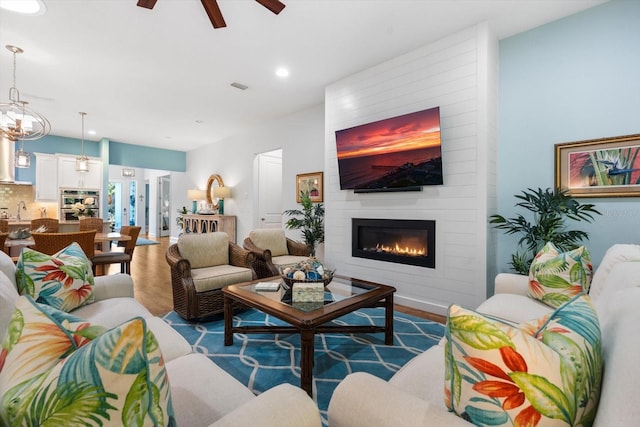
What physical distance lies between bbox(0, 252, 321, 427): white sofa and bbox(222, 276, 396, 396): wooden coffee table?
584 mm

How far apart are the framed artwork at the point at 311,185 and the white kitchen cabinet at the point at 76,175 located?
5.15m

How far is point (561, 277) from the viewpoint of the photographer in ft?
6.03

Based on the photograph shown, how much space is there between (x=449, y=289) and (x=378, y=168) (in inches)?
59.9

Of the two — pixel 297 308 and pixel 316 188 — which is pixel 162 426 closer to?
pixel 297 308

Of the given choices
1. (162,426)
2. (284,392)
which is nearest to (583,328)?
(284,392)

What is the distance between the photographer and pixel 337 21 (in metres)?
2.75

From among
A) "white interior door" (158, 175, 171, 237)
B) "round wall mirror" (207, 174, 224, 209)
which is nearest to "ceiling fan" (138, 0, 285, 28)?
"round wall mirror" (207, 174, 224, 209)

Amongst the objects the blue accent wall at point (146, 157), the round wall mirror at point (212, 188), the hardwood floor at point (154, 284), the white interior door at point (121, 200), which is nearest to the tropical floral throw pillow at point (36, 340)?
the hardwood floor at point (154, 284)

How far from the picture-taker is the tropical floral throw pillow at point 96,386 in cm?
53

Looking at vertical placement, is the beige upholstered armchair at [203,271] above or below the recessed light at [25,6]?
below

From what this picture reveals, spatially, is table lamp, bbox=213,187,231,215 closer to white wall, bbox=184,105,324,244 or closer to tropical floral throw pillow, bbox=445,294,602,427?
white wall, bbox=184,105,324,244

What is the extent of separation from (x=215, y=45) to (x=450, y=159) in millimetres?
2736

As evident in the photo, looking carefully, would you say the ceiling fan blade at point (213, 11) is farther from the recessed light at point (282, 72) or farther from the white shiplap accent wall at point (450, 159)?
the white shiplap accent wall at point (450, 159)

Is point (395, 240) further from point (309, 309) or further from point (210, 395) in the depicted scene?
point (210, 395)
